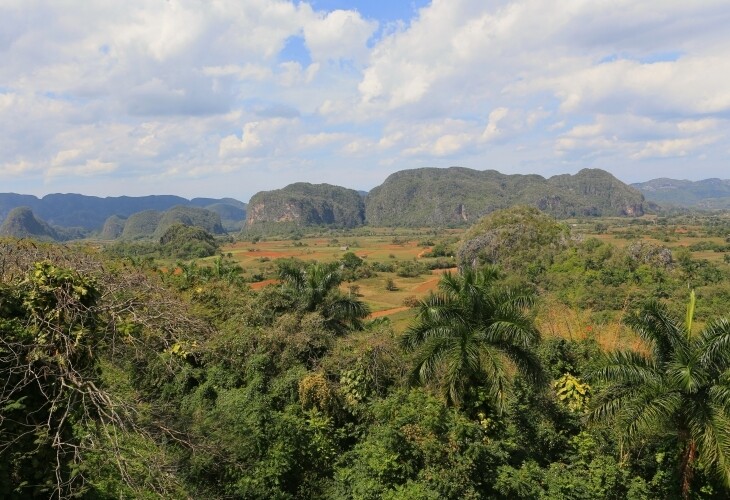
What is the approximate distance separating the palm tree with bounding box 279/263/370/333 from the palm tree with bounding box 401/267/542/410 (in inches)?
244

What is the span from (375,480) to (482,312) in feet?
15.2

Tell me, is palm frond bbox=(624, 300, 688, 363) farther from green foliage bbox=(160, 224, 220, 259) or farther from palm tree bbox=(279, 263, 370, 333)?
green foliage bbox=(160, 224, 220, 259)

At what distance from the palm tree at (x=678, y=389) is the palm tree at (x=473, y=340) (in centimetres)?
171

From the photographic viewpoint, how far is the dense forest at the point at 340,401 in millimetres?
5926

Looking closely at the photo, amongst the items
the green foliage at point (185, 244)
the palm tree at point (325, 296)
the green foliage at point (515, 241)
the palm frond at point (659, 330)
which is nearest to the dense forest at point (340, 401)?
the palm frond at point (659, 330)

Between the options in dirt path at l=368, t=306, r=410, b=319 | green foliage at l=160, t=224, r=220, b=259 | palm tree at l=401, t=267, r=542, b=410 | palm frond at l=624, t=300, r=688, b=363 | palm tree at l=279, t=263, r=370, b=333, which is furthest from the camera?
green foliage at l=160, t=224, r=220, b=259

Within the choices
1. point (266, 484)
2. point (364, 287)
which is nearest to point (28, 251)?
Result: point (266, 484)

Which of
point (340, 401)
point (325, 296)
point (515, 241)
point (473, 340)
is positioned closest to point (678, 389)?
point (473, 340)

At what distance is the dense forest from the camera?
5.93 metres

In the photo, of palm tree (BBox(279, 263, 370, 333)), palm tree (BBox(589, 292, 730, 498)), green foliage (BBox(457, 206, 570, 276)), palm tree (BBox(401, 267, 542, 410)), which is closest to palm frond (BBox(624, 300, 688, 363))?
palm tree (BBox(589, 292, 730, 498))

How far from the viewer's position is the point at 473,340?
10.5 meters

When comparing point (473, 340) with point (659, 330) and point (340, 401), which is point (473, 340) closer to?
point (659, 330)

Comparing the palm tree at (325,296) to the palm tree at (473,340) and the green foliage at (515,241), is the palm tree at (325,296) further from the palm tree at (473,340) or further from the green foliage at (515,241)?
the green foliage at (515,241)

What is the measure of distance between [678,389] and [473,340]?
12.8 ft
